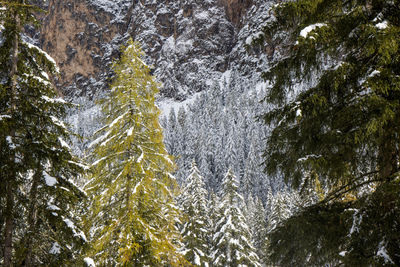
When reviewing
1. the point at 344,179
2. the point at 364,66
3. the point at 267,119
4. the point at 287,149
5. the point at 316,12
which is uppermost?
the point at 316,12

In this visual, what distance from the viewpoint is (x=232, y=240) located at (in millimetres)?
18688

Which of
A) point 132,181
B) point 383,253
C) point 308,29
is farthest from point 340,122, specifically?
point 132,181

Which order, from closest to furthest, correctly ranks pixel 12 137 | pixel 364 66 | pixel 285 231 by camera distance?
1. pixel 364 66
2. pixel 285 231
3. pixel 12 137

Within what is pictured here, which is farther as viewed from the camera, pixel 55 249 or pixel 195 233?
pixel 195 233

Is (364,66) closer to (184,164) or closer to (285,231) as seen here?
(285,231)

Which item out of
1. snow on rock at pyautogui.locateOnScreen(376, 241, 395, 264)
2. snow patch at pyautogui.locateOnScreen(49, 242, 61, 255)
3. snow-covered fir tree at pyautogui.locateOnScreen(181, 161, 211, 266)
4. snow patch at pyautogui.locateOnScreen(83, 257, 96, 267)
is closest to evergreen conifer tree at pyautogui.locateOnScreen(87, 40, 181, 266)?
snow patch at pyautogui.locateOnScreen(83, 257, 96, 267)

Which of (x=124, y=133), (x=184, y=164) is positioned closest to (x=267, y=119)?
(x=124, y=133)

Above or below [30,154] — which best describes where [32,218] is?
below

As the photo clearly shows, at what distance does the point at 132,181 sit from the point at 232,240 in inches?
469

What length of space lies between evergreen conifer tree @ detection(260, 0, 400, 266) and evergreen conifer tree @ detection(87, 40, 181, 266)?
4.38m

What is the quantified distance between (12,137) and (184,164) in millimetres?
74779

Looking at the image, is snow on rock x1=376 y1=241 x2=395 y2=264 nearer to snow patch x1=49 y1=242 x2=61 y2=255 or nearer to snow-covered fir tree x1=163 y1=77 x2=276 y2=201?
snow patch x1=49 y1=242 x2=61 y2=255

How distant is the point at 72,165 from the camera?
8.23m

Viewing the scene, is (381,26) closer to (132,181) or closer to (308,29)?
(308,29)
